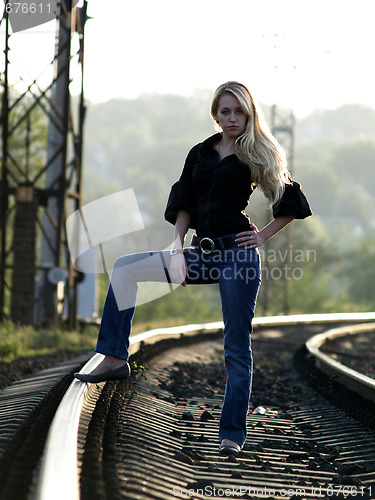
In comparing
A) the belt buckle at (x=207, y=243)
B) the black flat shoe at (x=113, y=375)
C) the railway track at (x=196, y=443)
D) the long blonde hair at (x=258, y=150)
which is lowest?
the railway track at (x=196, y=443)

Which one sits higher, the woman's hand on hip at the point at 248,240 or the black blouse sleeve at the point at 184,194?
the black blouse sleeve at the point at 184,194

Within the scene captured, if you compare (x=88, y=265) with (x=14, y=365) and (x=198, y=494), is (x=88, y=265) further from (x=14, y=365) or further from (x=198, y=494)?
(x=198, y=494)

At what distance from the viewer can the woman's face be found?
3.53 metres

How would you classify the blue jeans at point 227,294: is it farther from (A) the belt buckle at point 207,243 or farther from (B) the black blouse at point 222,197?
(B) the black blouse at point 222,197

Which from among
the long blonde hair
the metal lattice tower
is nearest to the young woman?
the long blonde hair

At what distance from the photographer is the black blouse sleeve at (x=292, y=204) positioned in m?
3.58

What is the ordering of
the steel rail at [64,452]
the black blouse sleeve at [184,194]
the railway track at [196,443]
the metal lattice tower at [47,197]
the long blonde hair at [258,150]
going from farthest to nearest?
1. the metal lattice tower at [47,197]
2. the black blouse sleeve at [184,194]
3. the long blonde hair at [258,150]
4. the railway track at [196,443]
5. the steel rail at [64,452]

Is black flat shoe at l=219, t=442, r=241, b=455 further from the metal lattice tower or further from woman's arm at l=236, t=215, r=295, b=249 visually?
the metal lattice tower

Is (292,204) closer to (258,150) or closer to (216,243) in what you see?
(258,150)

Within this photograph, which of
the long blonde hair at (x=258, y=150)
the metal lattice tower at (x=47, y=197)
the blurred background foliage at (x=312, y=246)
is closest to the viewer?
the long blonde hair at (x=258, y=150)

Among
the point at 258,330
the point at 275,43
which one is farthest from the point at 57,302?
the point at 275,43

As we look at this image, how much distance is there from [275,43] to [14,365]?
27.3 meters

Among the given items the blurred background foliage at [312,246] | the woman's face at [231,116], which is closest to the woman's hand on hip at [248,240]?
the woman's face at [231,116]

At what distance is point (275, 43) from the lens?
103ft
